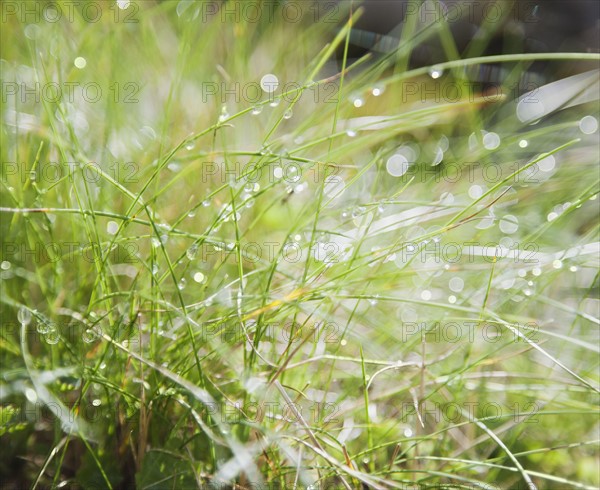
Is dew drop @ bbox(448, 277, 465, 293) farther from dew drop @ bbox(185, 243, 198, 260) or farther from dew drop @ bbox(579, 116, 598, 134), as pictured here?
dew drop @ bbox(579, 116, 598, 134)

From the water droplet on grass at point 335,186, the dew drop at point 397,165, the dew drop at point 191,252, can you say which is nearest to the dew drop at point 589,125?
the dew drop at point 397,165

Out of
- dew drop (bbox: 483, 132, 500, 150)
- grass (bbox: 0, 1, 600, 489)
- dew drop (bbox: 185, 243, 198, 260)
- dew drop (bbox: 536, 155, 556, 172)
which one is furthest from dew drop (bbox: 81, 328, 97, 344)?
dew drop (bbox: 536, 155, 556, 172)

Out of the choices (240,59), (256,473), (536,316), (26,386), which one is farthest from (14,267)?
(536,316)

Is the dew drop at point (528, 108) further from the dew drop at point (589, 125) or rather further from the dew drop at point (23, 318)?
the dew drop at point (23, 318)

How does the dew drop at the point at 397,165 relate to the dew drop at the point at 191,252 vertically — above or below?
below

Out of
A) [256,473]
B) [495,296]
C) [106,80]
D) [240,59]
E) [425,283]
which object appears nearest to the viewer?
[256,473]

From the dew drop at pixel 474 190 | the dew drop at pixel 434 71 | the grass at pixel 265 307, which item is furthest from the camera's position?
the dew drop at pixel 474 190

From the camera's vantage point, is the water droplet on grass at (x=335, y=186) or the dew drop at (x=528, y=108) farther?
the dew drop at (x=528, y=108)

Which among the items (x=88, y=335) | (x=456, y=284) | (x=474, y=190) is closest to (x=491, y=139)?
(x=474, y=190)

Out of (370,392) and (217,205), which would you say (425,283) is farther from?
(217,205)
